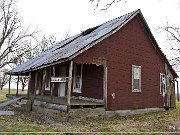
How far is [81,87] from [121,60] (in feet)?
10.5

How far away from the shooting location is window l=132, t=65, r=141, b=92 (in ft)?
54.9

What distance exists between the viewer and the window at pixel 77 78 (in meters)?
17.0

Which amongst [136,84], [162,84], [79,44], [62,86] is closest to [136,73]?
[136,84]

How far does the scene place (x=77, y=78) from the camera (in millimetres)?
17281

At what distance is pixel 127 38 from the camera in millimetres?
16625

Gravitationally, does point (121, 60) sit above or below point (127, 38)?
below

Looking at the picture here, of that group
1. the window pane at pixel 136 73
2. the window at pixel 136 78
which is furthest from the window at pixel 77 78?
the window pane at pixel 136 73

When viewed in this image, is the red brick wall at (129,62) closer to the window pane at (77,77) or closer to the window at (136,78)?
the window at (136,78)

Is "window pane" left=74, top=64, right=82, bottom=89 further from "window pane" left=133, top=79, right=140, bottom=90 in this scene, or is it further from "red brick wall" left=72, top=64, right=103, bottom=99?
"window pane" left=133, top=79, right=140, bottom=90

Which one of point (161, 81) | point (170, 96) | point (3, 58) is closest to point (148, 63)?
point (161, 81)

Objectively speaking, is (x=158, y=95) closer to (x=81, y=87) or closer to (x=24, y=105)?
(x=81, y=87)

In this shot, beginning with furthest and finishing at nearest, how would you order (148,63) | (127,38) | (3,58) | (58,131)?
(3,58)
(148,63)
(127,38)
(58,131)

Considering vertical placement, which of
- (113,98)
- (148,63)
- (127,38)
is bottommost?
(113,98)

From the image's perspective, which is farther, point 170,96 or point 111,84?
point 170,96
